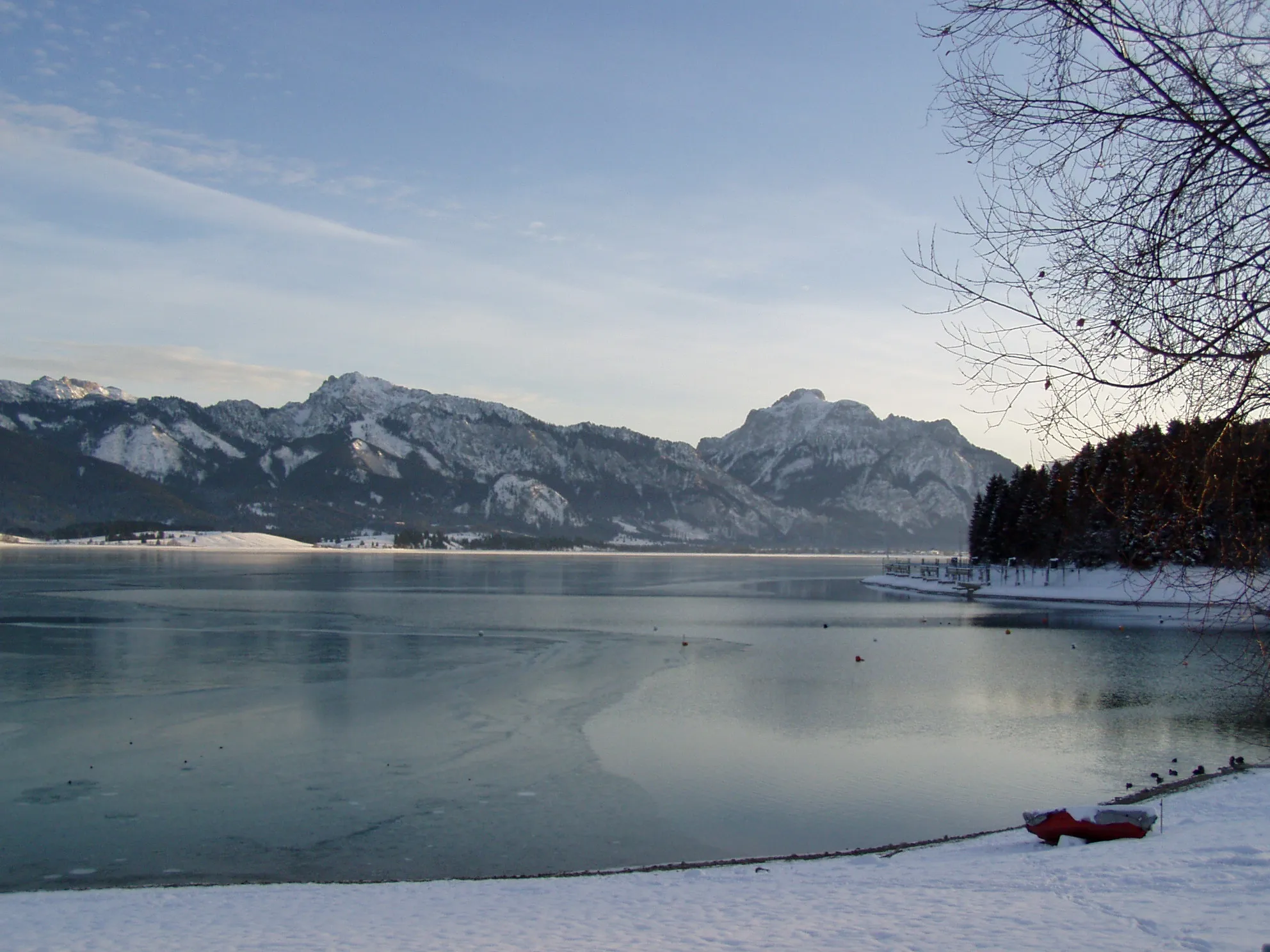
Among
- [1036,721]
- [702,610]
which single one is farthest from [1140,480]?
[702,610]

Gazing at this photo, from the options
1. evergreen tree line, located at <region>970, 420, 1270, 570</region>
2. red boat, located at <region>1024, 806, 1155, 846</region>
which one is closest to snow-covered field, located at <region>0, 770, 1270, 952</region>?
red boat, located at <region>1024, 806, 1155, 846</region>

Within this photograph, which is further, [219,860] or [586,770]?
[586,770]

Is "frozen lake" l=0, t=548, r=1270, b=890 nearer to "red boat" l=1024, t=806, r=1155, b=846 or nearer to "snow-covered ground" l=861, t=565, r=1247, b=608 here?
"red boat" l=1024, t=806, r=1155, b=846

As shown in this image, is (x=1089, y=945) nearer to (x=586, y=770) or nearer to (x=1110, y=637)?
(x=586, y=770)

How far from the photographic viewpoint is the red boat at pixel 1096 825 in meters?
14.3

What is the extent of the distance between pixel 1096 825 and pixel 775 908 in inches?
238

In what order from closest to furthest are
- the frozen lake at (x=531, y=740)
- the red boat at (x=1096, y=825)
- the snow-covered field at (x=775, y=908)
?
the snow-covered field at (x=775, y=908), the red boat at (x=1096, y=825), the frozen lake at (x=531, y=740)

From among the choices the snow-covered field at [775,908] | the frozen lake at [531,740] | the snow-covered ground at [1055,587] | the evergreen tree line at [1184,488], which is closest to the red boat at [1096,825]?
the snow-covered field at [775,908]

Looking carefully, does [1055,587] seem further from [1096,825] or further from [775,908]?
[775,908]

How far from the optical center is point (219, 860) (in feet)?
48.6

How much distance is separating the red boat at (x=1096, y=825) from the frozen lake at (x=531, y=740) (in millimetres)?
2504

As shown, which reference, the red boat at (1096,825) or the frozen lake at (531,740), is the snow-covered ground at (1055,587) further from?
the red boat at (1096,825)

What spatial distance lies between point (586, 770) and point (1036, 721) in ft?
46.4

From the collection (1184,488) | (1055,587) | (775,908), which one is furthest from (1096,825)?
(1055,587)
